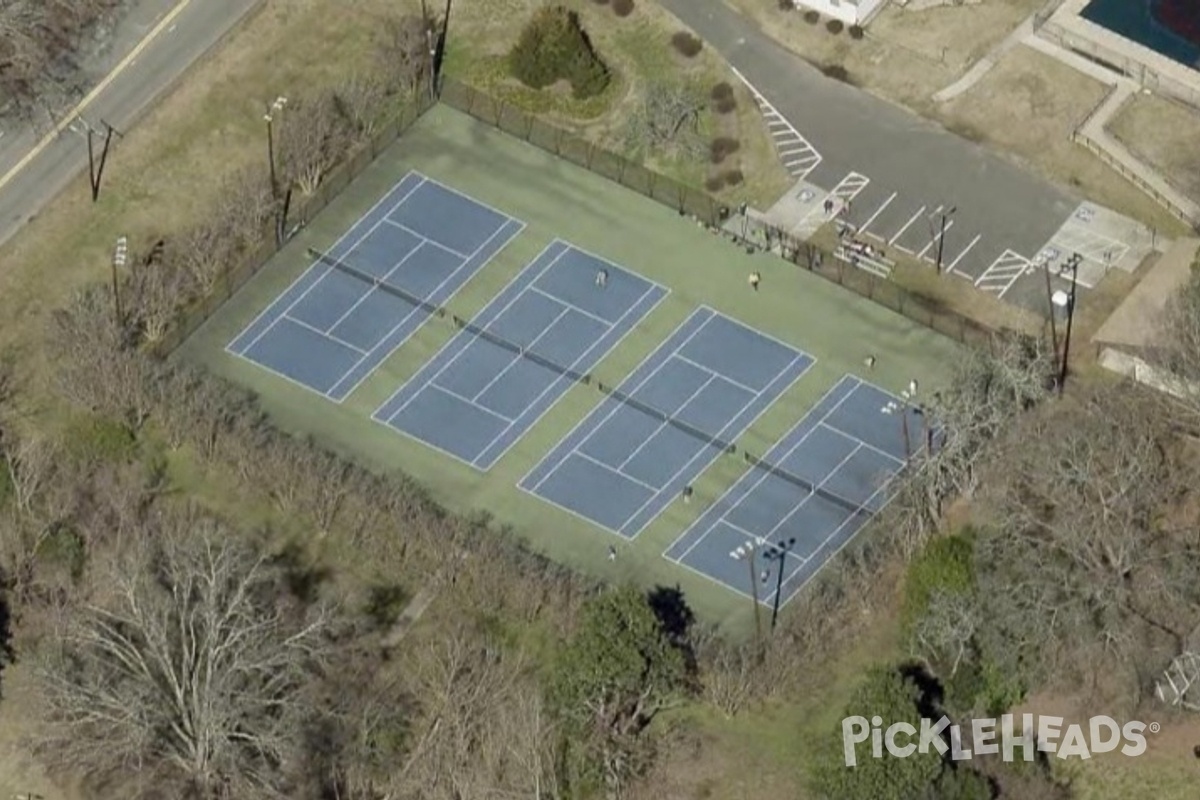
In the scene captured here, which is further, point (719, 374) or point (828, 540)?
point (719, 374)

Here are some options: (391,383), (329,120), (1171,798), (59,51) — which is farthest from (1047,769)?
(59,51)

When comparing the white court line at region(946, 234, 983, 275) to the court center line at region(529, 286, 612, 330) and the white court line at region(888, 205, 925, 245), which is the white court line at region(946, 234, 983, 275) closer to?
the white court line at region(888, 205, 925, 245)

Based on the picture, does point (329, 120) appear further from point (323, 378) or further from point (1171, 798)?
point (1171, 798)

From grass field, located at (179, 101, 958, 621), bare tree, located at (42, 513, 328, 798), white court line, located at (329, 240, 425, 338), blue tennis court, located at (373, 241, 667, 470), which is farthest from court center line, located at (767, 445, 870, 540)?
white court line, located at (329, 240, 425, 338)

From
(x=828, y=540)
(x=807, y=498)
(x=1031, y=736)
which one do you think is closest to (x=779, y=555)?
(x=828, y=540)

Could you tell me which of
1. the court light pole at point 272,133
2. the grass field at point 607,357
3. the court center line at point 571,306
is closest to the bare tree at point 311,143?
the court light pole at point 272,133

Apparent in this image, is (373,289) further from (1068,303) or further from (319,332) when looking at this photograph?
(1068,303)
